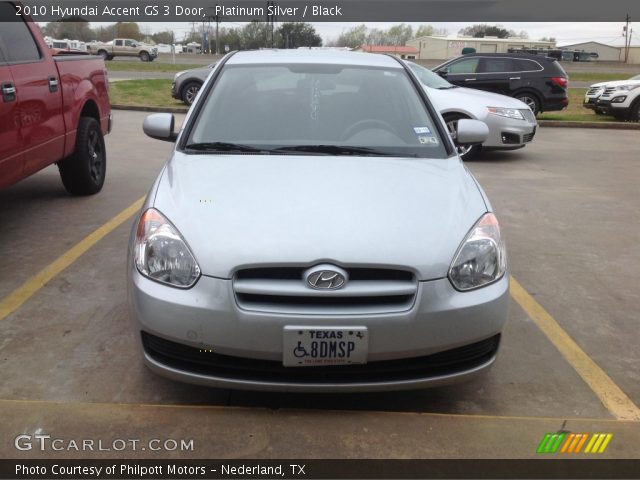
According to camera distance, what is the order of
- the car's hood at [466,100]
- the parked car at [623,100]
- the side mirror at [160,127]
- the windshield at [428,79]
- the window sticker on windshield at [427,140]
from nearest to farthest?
the window sticker on windshield at [427,140] < the side mirror at [160,127] < the car's hood at [466,100] < the windshield at [428,79] < the parked car at [623,100]

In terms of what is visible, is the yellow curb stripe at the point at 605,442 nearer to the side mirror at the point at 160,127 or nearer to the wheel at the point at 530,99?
the side mirror at the point at 160,127

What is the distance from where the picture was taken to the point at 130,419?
2660mm

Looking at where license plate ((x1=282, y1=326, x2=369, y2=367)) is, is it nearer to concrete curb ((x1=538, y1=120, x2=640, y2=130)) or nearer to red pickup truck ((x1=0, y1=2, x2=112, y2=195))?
red pickup truck ((x1=0, y1=2, x2=112, y2=195))

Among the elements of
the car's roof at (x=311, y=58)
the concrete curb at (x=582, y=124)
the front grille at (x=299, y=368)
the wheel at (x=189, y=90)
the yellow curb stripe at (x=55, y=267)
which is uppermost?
the car's roof at (x=311, y=58)

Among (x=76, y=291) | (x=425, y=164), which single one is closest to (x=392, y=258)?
(x=425, y=164)

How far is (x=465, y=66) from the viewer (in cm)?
1467

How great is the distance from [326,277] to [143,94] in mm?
16838

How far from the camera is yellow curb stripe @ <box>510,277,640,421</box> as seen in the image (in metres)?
2.94

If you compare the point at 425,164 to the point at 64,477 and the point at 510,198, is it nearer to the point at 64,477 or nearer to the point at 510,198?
the point at 64,477

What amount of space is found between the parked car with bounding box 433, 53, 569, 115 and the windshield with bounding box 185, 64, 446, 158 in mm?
10843

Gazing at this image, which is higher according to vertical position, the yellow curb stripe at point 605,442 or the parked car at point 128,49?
the parked car at point 128,49

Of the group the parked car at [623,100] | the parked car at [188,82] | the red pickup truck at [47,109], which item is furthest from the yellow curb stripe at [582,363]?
the parked car at [188,82]

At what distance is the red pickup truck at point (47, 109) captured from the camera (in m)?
4.63

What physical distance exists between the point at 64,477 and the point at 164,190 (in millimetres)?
1357
